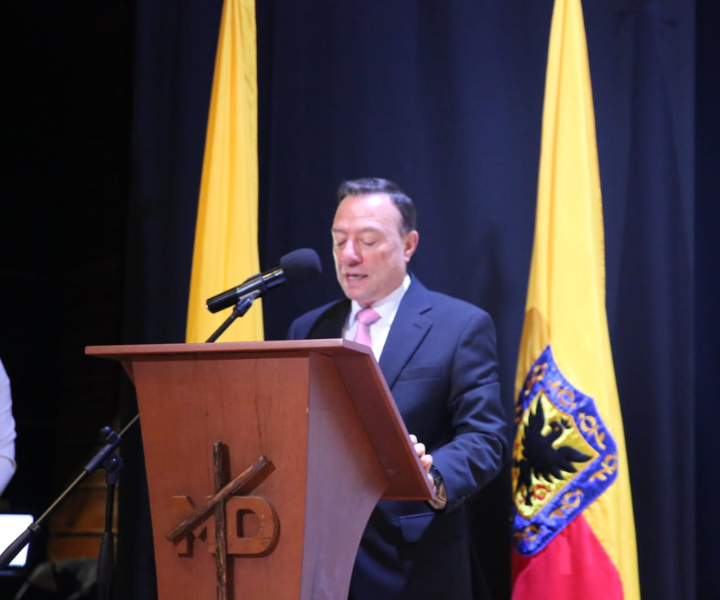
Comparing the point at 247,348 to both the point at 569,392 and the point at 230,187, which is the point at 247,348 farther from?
the point at 230,187

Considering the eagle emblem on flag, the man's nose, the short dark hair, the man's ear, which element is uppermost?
the short dark hair

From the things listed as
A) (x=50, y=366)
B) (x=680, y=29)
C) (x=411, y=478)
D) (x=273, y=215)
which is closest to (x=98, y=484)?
(x=50, y=366)

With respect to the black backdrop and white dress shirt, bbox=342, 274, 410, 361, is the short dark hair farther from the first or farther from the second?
the black backdrop

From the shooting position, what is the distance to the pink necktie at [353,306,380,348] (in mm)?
2441

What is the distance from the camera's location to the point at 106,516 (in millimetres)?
1786

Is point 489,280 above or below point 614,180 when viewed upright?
below

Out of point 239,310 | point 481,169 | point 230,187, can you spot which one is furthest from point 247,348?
point 481,169

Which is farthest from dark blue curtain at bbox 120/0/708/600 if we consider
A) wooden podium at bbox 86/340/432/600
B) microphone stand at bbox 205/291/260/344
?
wooden podium at bbox 86/340/432/600

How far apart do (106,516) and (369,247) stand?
1.08 meters

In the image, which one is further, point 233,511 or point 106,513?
point 106,513

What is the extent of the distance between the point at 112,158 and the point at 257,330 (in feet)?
3.75

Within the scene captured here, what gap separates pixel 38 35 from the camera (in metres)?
3.73

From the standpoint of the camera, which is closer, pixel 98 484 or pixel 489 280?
pixel 489 280

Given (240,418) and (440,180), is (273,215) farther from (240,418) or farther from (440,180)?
(240,418)
